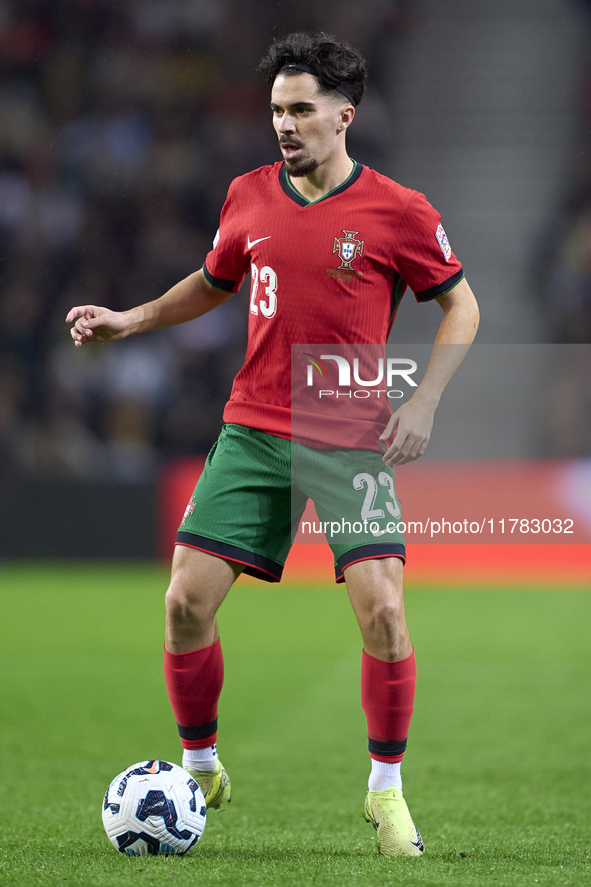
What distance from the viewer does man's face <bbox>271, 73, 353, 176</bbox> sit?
297cm

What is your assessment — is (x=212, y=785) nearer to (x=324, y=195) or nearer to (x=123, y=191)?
(x=324, y=195)

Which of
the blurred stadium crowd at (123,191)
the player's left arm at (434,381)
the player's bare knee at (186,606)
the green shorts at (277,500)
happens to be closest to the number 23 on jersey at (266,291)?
the green shorts at (277,500)

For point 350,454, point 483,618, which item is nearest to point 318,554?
point 483,618

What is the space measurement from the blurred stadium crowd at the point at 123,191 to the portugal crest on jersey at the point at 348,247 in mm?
6617

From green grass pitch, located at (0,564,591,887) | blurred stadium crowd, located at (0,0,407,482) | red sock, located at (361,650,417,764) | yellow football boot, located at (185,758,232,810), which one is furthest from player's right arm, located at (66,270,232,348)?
blurred stadium crowd, located at (0,0,407,482)

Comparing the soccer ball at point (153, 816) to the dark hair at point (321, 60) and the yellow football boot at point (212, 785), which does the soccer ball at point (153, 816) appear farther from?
the dark hair at point (321, 60)

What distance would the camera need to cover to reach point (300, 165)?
299 cm

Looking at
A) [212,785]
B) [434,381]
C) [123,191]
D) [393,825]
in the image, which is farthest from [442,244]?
[123,191]

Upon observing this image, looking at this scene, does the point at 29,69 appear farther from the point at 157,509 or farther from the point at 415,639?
the point at 415,639

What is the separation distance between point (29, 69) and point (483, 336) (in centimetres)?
561

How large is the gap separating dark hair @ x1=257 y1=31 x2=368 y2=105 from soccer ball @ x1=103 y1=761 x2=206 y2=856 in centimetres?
189

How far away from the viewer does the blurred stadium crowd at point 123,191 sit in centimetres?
996

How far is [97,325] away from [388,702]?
1324mm

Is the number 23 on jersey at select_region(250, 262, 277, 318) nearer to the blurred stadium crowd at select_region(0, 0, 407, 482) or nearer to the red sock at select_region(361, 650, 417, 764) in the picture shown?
the red sock at select_region(361, 650, 417, 764)
